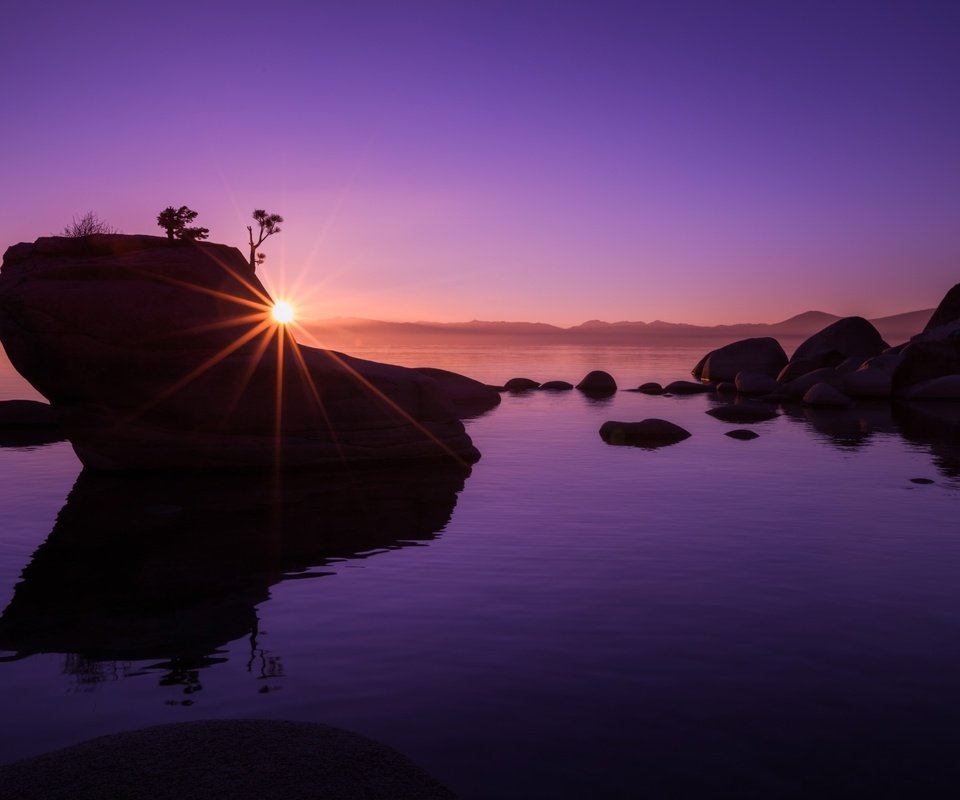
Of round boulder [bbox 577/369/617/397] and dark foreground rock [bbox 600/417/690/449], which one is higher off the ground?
round boulder [bbox 577/369/617/397]

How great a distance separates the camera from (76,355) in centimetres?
1841

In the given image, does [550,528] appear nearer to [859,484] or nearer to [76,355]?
[859,484]

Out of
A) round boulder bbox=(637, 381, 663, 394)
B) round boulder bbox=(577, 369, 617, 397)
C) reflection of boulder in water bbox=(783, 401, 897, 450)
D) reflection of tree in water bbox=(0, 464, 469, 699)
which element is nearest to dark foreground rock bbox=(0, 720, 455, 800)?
reflection of tree in water bbox=(0, 464, 469, 699)

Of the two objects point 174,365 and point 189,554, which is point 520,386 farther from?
point 189,554

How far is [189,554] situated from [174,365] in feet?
25.3

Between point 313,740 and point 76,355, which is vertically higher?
point 76,355

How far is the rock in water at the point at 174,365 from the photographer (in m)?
18.5

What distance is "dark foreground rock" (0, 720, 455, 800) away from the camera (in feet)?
14.9

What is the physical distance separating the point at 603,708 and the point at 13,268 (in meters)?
18.7

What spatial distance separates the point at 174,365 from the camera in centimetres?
1909

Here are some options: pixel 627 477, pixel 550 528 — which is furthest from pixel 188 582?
pixel 627 477

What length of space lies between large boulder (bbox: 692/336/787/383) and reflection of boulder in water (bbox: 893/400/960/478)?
1473 cm

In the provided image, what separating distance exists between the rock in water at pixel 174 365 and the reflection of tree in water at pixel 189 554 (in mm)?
789

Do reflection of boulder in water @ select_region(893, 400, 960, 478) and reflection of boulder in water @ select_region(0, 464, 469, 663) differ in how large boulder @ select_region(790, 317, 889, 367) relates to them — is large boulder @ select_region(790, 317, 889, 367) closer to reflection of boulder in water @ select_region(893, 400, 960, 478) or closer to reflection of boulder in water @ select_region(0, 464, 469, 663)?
reflection of boulder in water @ select_region(893, 400, 960, 478)
